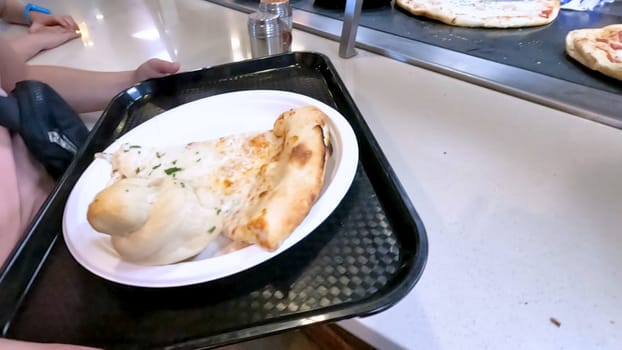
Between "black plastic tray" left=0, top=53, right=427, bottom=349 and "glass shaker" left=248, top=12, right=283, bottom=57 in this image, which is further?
"glass shaker" left=248, top=12, right=283, bottom=57

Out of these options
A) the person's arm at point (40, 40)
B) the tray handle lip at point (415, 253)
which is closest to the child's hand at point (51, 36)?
the person's arm at point (40, 40)

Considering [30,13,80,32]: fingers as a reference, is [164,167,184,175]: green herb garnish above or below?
above

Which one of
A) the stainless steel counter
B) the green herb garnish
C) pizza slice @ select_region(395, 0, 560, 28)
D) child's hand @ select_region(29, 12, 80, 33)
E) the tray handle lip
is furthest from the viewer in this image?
child's hand @ select_region(29, 12, 80, 33)

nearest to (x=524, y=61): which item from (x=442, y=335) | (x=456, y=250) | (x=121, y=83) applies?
(x=456, y=250)

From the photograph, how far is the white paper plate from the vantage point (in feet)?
1.20

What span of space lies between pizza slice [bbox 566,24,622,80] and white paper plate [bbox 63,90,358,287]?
1.67 ft

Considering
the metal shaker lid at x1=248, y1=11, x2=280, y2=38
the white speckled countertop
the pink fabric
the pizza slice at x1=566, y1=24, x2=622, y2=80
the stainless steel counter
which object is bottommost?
the pink fabric

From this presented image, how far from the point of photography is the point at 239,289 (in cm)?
39

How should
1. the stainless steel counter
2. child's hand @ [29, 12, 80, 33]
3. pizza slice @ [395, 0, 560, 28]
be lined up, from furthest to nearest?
child's hand @ [29, 12, 80, 33] → pizza slice @ [395, 0, 560, 28] → the stainless steel counter

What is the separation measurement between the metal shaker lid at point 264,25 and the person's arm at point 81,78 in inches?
6.7

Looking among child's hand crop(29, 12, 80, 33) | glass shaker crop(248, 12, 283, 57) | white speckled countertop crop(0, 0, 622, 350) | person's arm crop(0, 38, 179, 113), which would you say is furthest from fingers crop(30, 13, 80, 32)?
glass shaker crop(248, 12, 283, 57)

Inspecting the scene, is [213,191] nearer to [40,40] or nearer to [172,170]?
[172,170]

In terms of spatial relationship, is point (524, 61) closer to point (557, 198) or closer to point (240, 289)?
point (557, 198)

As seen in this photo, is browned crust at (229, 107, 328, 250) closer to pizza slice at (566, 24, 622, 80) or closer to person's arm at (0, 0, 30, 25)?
pizza slice at (566, 24, 622, 80)
